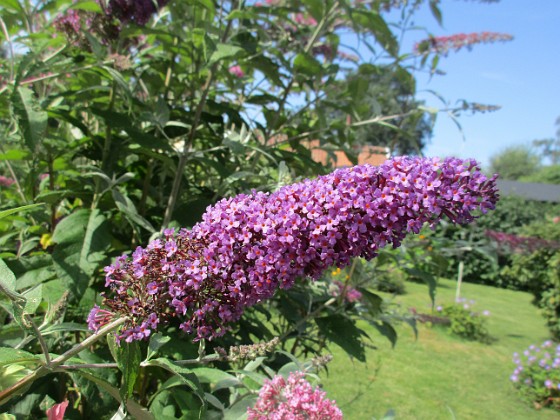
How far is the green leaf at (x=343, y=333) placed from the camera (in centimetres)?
180

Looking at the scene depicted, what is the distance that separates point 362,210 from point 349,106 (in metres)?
1.36

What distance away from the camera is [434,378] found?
5555mm

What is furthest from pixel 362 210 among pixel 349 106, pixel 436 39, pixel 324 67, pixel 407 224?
pixel 436 39

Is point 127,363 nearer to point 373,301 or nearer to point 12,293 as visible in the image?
point 12,293

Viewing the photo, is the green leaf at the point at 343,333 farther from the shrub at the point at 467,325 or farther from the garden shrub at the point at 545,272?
the garden shrub at the point at 545,272

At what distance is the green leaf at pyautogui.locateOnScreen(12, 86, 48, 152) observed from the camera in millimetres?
1354

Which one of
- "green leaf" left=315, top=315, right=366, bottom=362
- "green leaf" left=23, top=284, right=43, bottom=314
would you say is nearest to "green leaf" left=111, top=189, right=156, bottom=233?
"green leaf" left=23, top=284, right=43, bottom=314

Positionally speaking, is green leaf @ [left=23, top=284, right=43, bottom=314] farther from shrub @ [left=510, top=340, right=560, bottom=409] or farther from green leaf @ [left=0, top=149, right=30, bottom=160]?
shrub @ [left=510, top=340, right=560, bottom=409]

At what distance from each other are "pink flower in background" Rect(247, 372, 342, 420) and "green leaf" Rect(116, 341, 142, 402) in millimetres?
347

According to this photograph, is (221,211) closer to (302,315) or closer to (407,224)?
(407,224)

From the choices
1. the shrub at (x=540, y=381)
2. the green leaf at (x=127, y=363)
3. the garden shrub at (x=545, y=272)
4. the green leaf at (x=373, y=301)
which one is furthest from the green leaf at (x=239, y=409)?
the garden shrub at (x=545, y=272)

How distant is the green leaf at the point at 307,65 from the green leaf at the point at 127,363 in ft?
4.43

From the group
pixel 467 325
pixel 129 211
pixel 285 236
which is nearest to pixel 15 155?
pixel 129 211

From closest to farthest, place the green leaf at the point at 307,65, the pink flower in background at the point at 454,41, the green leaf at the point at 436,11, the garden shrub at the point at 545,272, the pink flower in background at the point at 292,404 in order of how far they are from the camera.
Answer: the pink flower in background at the point at 292,404
the green leaf at the point at 307,65
the green leaf at the point at 436,11
the pink flower in background at the point at 454,41
the garden shrub at the point at 545,272
